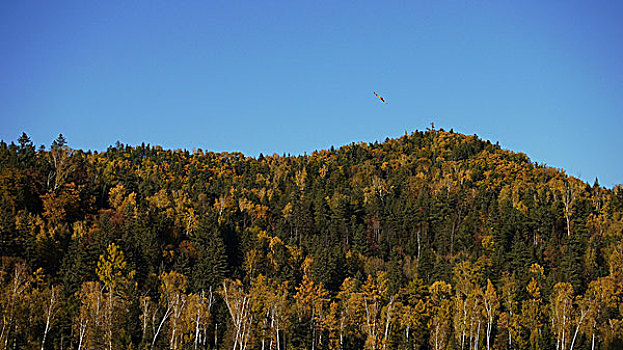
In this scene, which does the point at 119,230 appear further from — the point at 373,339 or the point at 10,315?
the point at 373,339

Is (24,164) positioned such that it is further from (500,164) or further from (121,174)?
(500,164)

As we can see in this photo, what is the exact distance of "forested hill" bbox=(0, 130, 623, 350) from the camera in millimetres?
77562

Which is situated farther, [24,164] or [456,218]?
[456,218]

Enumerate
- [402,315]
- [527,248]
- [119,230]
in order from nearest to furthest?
[402,315] → [119,230] → [527,248]

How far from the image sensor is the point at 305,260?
115m

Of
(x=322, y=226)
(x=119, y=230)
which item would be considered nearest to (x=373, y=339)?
(x=119, y=230)

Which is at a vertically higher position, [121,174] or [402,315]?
[121,174]

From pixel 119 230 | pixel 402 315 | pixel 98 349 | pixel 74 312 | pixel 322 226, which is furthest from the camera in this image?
pixel 322 226

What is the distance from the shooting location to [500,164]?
177875 millimetres

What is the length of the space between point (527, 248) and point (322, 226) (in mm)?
41678

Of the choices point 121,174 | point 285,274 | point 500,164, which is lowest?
point 285,274

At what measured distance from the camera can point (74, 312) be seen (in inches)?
2931

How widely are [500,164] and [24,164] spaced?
114364mm

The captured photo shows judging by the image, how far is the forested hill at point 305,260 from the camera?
254 feet
